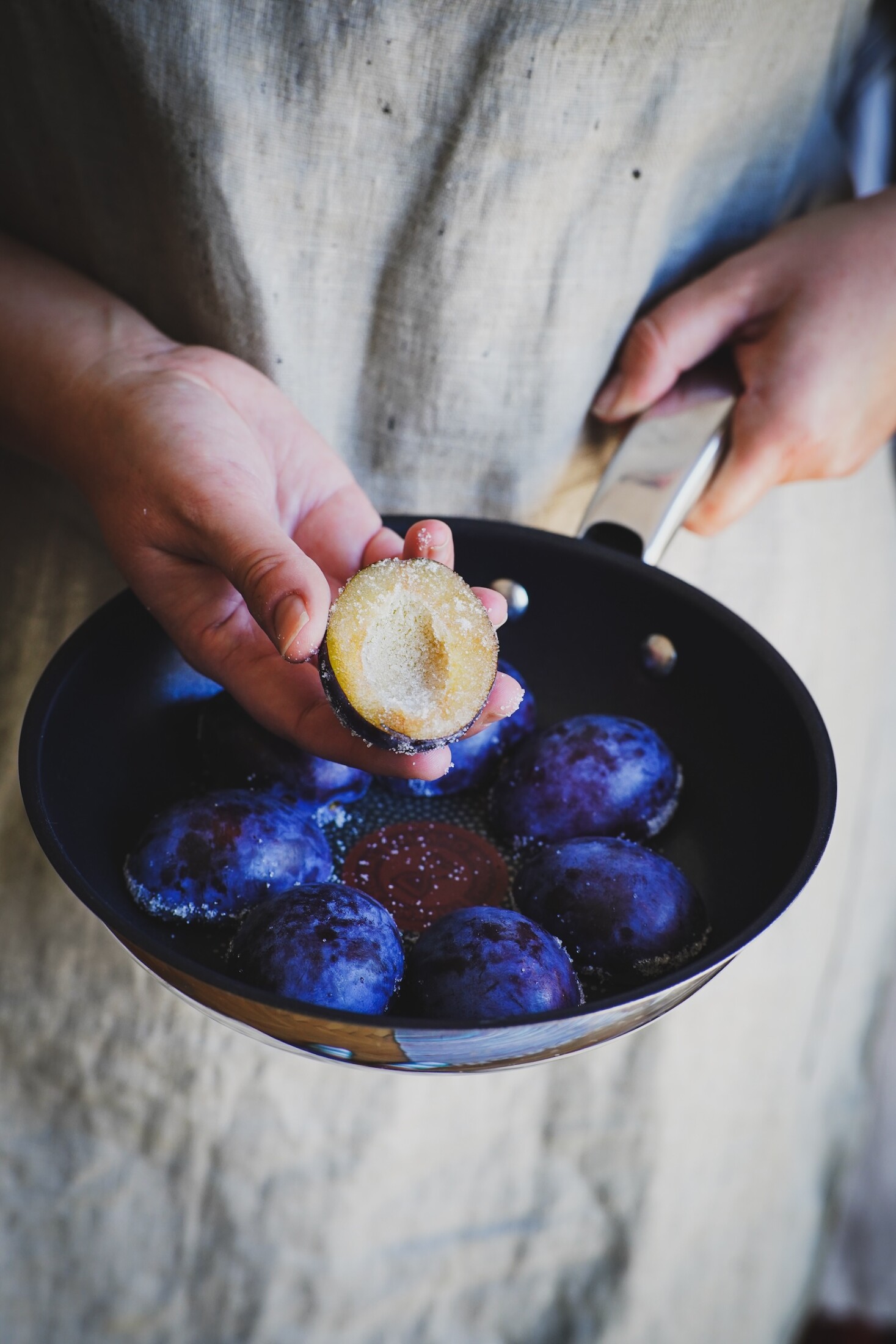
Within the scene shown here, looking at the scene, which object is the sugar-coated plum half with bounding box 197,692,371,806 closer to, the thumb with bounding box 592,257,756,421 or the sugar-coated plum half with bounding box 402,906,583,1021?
the sugar-coated plum half with bounding box 402,906,583,1021

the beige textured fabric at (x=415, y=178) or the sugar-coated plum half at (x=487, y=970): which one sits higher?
the beige textured fabric at (x=415, y=178)

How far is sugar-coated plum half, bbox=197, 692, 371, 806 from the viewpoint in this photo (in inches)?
23.6

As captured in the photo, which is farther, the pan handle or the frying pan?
the pan handle

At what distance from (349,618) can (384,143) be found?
0.33 metres

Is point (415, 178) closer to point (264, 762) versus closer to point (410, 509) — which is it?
point (410, 509)

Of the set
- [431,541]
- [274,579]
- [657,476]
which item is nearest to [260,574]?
[274,579]

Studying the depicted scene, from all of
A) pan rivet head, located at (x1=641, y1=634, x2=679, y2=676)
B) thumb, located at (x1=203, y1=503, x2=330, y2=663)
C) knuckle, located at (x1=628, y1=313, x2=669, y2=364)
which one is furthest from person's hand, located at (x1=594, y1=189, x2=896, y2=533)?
thumb, located at (x1=203, y1=503, x2=330, y2=663)

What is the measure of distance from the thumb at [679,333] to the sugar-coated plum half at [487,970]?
1.38 ft

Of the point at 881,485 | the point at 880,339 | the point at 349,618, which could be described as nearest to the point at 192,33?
the point at 349,618

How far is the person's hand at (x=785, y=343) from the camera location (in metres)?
0.74

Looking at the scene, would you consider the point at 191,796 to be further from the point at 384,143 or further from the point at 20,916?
the point at 384,143

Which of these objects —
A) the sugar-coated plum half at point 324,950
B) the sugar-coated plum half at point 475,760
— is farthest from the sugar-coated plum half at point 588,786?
the sugar-coated plum half at point 324,950

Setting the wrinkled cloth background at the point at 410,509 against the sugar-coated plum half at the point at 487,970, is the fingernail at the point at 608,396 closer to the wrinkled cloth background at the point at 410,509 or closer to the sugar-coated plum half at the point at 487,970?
the wrinkled cloth background at the point at 410,509

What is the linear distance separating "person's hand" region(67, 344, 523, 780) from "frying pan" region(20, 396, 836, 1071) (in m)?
0.05
